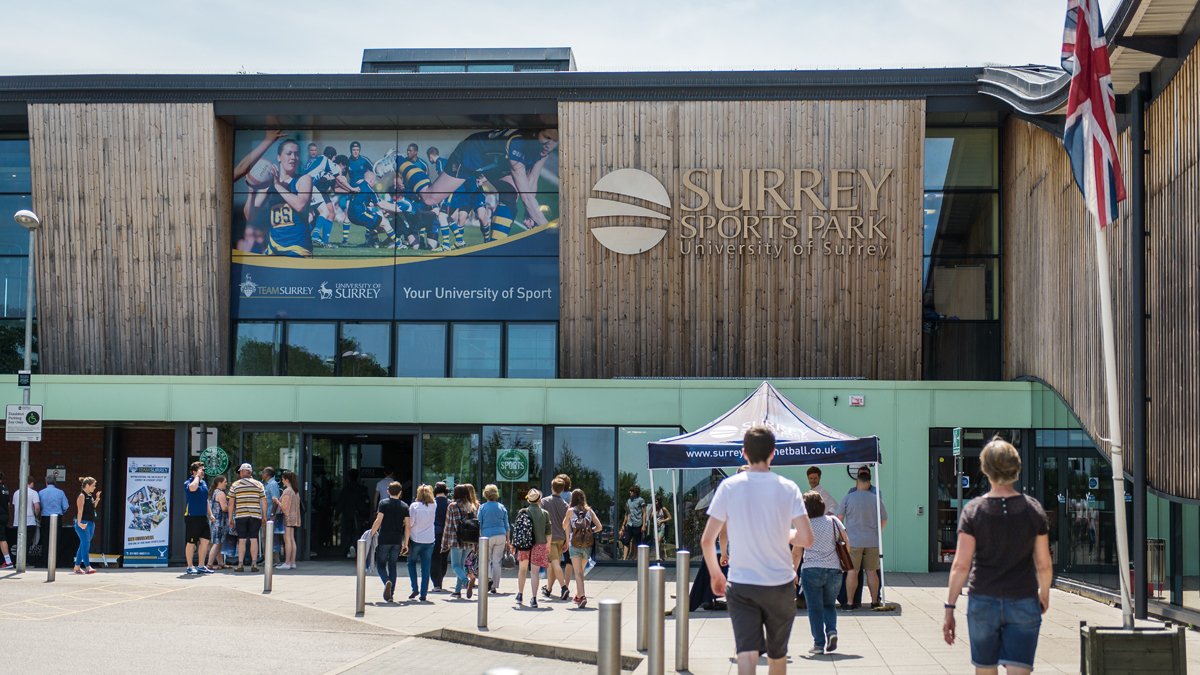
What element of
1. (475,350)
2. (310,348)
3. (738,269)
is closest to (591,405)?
(475,350)

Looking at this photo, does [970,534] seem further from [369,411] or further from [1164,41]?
[369,411]

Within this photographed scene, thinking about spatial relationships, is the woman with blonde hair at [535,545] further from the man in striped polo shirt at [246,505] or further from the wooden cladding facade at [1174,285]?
the wooden cladding facade at [1174,285]

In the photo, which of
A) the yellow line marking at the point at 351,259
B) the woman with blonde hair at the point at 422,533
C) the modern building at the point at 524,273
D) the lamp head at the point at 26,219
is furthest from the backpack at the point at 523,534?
the lamp head at the point at 26,219

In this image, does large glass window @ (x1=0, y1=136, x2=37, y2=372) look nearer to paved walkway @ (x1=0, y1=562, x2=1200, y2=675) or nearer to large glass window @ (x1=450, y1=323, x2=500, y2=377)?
paved walkway @ (x1=0, y1=562, x2=1200, y2=675)

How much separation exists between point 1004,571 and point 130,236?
70.2ft

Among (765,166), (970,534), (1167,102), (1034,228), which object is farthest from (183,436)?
(970,534)

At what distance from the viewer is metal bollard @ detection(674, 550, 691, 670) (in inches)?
430

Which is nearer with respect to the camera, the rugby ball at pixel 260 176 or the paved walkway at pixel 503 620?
the paved walkway at pixel 503 620

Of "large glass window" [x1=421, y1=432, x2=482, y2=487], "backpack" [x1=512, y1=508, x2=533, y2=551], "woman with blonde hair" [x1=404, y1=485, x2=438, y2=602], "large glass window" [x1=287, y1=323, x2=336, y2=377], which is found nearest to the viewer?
"backpack" [x1=512, y1=508, x2=533, y2=551]

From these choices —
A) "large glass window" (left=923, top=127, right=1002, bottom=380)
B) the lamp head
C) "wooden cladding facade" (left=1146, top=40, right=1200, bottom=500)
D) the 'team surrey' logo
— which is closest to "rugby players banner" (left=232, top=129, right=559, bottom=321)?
the 'team surrey' logo

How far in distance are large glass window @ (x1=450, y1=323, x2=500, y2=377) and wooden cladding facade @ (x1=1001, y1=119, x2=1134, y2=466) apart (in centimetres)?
956

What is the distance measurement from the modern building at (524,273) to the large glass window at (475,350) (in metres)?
0.08

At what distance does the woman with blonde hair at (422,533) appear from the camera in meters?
17.6

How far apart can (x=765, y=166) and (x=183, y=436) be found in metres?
11.6
